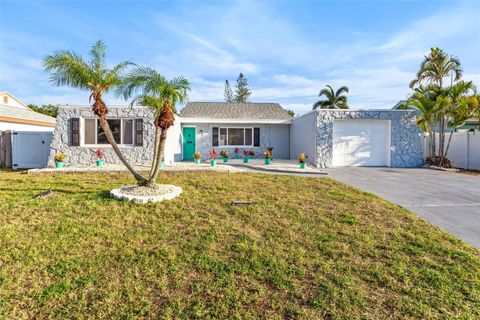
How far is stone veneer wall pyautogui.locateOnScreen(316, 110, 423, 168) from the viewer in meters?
13.8

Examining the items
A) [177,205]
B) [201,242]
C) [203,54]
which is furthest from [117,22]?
[201,242]

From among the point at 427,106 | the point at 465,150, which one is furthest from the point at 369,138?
the point at 465,150

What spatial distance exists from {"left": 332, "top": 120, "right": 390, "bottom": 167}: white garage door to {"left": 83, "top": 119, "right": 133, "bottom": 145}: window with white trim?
10539mm

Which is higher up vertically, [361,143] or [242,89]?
[242,89]

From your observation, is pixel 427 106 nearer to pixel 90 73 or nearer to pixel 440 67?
pixel 440 67

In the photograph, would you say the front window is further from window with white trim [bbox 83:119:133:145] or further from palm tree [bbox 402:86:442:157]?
palm tree [bbox 402:86:442:157]

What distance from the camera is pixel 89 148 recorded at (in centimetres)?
1264

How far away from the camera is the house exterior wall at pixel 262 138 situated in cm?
1758

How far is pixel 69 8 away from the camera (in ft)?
29.5

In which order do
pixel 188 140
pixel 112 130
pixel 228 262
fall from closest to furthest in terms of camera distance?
pixel 228 262
pixel 112 130
pixel 188 140

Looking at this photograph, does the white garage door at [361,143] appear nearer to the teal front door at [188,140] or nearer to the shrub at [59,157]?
the teal front door at [188,140]

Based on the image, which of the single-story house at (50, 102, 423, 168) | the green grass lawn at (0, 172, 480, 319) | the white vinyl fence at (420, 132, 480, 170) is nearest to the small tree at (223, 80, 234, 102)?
the single-story house at (50, 102, 423, 168)

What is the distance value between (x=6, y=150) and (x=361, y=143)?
59.4ft

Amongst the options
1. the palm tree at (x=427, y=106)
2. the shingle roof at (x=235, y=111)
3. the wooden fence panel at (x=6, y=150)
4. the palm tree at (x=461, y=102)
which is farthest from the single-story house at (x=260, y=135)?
the wooden fence panel at (x=6, y=150)
